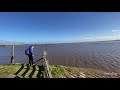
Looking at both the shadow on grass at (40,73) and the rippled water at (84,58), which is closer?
the shadow on grass at (40,73)

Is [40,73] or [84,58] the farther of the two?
[84,58]

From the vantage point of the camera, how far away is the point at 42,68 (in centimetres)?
650

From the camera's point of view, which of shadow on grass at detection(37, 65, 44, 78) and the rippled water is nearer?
shadow on grass at detection(37, 65, 44, 78)
